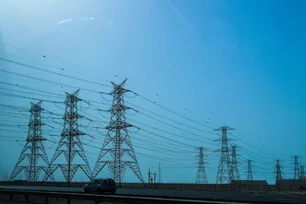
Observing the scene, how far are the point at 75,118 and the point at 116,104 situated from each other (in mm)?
9818

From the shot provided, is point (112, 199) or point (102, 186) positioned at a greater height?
point (112, 199)

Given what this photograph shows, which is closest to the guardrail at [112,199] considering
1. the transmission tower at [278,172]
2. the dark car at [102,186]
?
the dark car at [102,186]

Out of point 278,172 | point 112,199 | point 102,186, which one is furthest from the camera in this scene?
point 278,172

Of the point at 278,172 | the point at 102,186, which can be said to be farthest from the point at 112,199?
the point at 278,172

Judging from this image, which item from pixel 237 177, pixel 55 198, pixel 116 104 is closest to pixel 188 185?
pixel 237 177

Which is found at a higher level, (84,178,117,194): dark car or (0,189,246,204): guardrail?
(0,189,246,204): guardrail

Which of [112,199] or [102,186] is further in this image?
[102,186]

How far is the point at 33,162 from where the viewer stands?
69.0 m

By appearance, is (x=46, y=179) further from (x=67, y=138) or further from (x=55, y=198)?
(x=55, y=198)

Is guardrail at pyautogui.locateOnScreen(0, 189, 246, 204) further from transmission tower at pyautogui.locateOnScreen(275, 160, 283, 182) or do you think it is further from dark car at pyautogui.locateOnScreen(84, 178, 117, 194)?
transmission tower at pyautogui.locateOnScreen(275, 160, 283, 182)

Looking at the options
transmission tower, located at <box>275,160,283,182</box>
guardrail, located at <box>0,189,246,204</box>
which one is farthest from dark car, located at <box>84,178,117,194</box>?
transmission tower, located at <box>275,160,283,182</box>

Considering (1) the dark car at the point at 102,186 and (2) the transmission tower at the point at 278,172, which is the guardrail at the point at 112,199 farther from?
(2) the transmission tower at the point at 278,172

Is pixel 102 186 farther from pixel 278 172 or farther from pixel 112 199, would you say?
pixel 278 172

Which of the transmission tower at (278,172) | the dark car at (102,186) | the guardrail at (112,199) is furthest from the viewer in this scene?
the transmission tower at (278,172)
